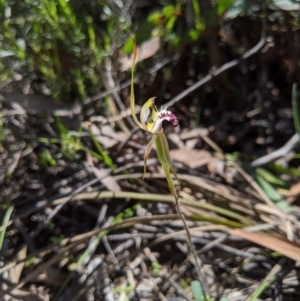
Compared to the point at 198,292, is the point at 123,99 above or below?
above

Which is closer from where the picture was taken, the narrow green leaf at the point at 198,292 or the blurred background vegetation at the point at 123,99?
the narrow green leaf at the point at 198,292

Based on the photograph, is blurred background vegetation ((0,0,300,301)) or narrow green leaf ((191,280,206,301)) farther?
blurred background vegetation ((0,0,300,301))

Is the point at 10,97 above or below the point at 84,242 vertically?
above

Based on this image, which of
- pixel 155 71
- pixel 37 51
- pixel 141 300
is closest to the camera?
pixel 141 300

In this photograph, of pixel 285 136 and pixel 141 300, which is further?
pixel 285 136

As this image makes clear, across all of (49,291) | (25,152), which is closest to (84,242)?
(49,291)

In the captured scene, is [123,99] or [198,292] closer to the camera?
[198,292]

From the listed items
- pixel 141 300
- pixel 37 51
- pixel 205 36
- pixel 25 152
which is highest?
pixel 37 51

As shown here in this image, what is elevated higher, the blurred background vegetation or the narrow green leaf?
the blurred background vegetation

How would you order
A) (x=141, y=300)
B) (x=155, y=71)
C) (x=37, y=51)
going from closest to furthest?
(x=141, y=300), (x=37, y=51), (x=155, y=71)

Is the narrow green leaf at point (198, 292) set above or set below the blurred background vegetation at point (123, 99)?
below

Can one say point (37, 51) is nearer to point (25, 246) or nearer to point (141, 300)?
point (25, 246)
